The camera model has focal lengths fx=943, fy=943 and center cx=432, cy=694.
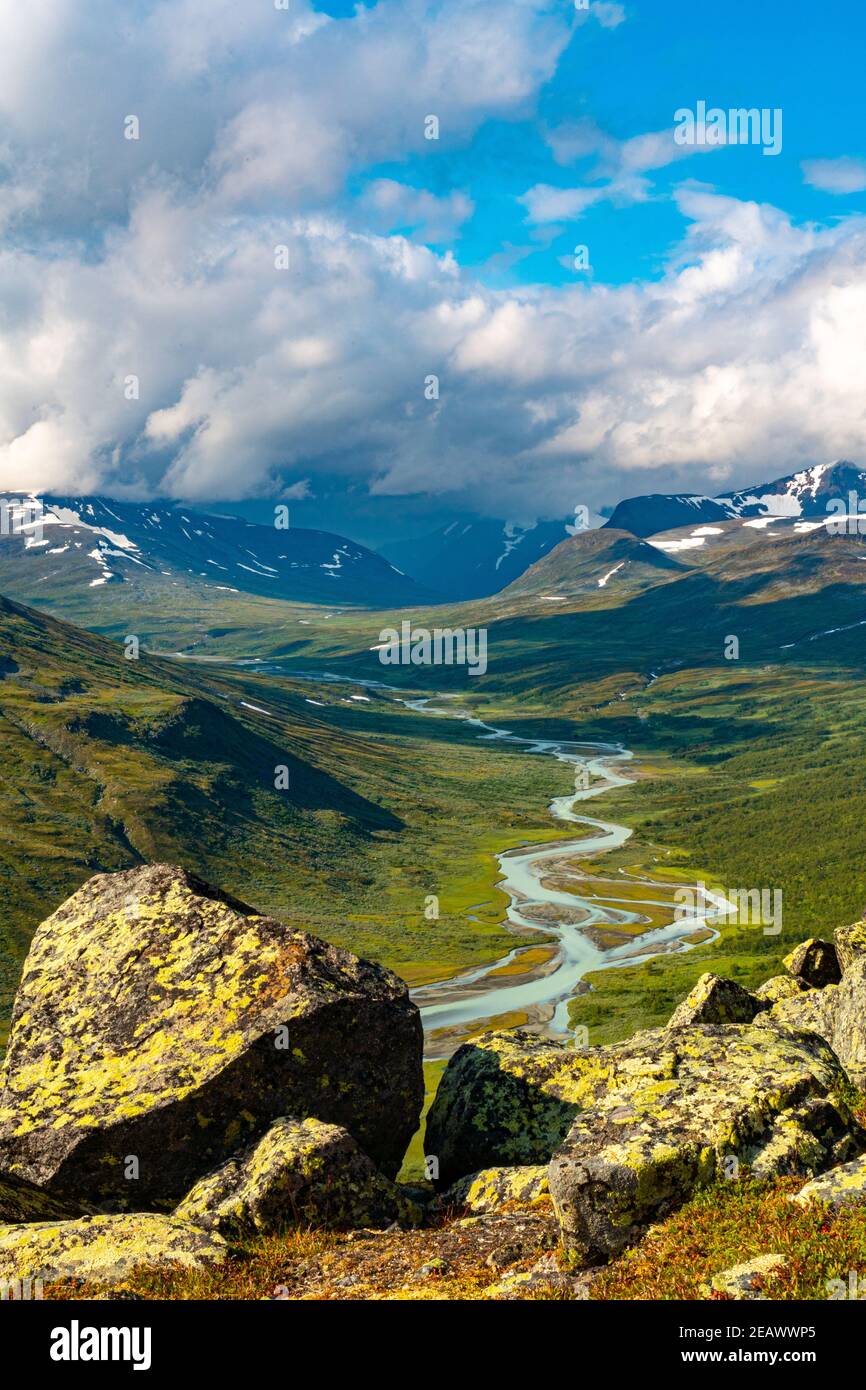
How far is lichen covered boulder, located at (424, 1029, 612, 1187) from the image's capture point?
23.4 metres

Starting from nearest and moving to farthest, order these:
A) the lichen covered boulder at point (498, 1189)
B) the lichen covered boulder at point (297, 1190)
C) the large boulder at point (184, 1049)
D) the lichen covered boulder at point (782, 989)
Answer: the lichen covered boulder at point (297, 1190) → the lichen covered boulder at point (498, 1189) → the large boulder at point (184, 1049) → the lichen covered boulder at point (782, 989)

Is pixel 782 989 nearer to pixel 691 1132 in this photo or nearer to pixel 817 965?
pixel 817 965

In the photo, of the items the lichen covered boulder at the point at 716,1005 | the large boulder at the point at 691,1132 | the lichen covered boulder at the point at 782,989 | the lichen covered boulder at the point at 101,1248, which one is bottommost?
the lichen covered boulder at the point at 782,989

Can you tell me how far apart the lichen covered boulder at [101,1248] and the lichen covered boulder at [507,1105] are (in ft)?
28.1

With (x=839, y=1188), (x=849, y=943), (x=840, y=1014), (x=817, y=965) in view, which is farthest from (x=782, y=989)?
(x=839, y=1188)

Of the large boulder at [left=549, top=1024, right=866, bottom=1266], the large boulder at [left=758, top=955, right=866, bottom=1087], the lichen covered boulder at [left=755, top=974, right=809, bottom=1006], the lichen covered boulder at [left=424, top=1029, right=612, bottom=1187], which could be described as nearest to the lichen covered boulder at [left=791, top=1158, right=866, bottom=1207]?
the large boulder at [left=549, top=1024, right=866, bottom=1266]

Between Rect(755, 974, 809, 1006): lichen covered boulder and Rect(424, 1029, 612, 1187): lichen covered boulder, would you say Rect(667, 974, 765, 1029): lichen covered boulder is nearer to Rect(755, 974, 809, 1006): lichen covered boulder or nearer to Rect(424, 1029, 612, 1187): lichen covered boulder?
Rect(755, 974, 809, 1006): lichen covered boulder

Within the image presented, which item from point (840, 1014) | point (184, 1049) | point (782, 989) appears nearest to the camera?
point (184, 1049)

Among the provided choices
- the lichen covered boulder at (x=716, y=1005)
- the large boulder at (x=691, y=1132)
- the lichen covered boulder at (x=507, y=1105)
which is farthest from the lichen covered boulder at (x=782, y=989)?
the large boulder at (x=691, y=1132)

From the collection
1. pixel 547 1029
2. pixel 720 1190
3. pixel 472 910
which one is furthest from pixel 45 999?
pixel 472 910

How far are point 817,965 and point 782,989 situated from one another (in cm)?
252

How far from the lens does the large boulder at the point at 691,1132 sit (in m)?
16.2

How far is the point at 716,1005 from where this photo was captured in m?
29.7

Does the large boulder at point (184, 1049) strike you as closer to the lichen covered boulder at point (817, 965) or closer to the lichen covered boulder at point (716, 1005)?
the lichen covered boulder at point (716, 1005)
